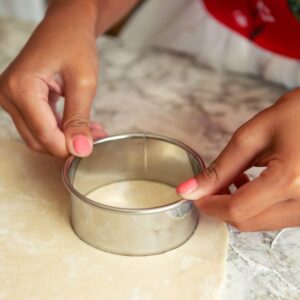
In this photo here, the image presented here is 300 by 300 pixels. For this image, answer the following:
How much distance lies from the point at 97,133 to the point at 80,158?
0.07 metres

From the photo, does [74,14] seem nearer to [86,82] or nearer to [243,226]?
[86,82]

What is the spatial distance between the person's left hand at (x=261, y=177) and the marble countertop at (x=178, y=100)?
0.25 feet

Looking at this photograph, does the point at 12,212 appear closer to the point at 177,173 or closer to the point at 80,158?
the point at 80,158

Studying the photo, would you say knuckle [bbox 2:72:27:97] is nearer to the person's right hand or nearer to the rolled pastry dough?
the person's right hand

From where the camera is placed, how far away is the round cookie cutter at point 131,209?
688mm

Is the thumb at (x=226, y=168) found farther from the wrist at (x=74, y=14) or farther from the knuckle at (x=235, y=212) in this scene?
the wrist at (x=74, y=14)

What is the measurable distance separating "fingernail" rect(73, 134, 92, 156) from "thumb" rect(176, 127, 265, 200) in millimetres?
140

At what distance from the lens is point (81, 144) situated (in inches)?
29.8

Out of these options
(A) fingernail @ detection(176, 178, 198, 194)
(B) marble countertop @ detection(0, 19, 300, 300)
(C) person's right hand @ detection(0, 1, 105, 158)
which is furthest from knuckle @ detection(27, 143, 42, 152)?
(A) fingernail @ detection(176, 178, 198, 194)

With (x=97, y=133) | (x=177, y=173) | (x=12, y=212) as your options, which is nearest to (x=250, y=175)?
(x=177, y=173)

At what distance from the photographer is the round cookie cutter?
2.26 ft

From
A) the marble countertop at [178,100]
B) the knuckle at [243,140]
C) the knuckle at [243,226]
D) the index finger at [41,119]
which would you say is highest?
the knuckle at [243,140]

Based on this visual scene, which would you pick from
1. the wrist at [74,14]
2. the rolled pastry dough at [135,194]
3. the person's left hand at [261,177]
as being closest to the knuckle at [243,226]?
the person's left hand at [261,177]

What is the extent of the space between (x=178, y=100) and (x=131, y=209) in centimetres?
42
